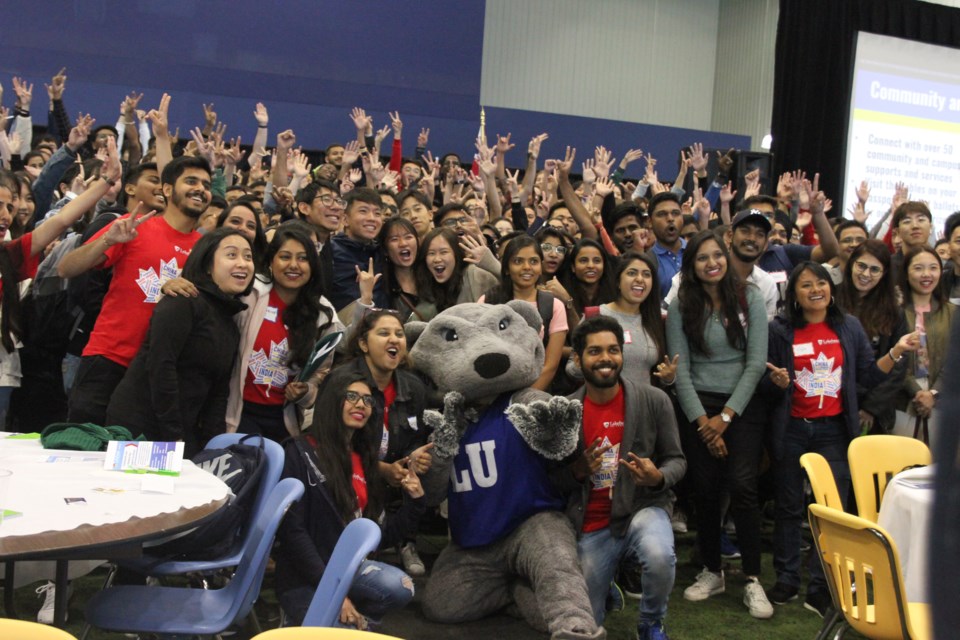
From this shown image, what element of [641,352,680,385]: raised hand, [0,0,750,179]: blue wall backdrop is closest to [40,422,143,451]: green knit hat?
[641,352,680,385]: raised hand

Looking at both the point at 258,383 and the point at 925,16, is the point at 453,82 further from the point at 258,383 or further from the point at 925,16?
the point at 258,383

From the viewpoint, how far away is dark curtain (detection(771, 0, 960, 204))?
33.1 ft

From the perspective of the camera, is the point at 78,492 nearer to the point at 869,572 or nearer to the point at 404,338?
the point at 404,338

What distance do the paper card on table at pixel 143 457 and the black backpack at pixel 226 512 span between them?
187 millimetres

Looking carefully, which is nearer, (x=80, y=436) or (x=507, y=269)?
(x=80, y=436)

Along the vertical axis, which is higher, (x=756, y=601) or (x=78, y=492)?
(x=78, y=492)

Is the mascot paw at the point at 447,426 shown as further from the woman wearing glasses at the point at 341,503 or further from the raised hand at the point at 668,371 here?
the raised hand at the point at 668,371

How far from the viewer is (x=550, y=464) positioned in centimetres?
374

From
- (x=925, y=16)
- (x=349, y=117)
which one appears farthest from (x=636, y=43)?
(x=349, y=117)

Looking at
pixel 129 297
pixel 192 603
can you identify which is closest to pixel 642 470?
pixel 192 603

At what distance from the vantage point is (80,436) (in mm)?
2957

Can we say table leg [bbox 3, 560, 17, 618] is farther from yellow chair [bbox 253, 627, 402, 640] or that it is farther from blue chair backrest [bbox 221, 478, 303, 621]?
yellow chair [bbox 253, 627, 402, 640]

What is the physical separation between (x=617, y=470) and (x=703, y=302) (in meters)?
0.94

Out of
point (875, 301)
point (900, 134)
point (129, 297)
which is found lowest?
point (129, 297)
